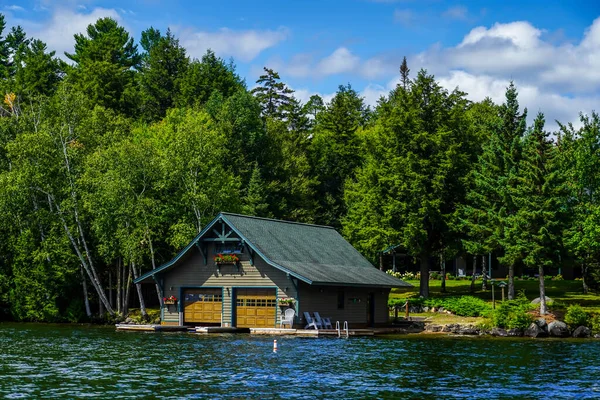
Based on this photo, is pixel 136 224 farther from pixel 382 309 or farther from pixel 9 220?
pixel 382 309

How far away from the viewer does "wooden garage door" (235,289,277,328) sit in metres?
49.4

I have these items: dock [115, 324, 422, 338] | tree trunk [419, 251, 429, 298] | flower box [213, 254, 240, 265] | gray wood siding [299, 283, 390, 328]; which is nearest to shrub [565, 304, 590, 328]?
dock [115, 324, 422, 338]

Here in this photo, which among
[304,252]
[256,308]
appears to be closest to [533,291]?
[304,252]

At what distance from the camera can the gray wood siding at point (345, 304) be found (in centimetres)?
4853

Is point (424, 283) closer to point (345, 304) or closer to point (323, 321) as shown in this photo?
point (345, 304)

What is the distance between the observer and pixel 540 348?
40281 mm

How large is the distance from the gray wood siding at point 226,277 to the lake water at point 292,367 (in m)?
4.94

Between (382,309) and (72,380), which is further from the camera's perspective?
(382,309)

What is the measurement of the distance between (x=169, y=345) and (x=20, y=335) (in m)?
11.6

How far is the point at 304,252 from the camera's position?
174 feet

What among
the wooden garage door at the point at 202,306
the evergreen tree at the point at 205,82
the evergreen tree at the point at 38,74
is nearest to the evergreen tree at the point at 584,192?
the wooden garage door at the point at 202,306

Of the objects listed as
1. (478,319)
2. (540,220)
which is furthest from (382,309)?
(540,220)

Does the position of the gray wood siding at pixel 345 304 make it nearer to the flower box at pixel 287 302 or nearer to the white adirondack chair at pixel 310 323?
the white adirondack chair at pixel 310 323

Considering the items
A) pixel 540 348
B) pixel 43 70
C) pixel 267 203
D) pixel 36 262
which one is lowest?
pixel 540 348
